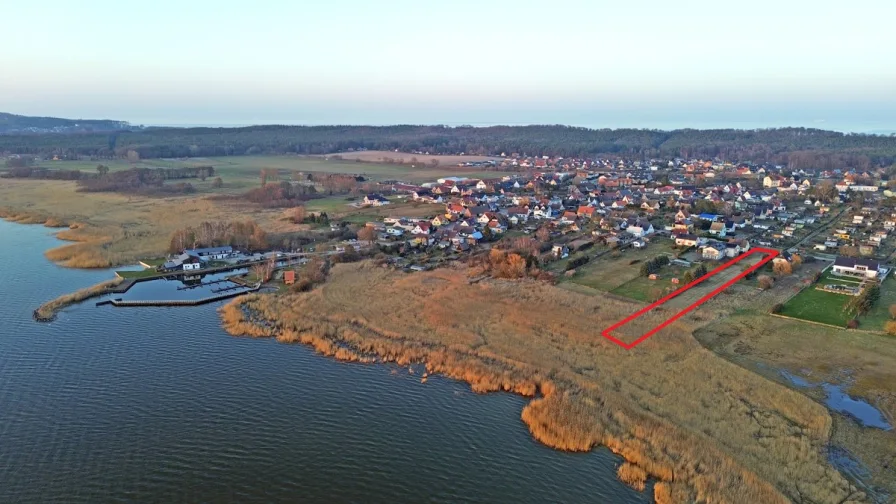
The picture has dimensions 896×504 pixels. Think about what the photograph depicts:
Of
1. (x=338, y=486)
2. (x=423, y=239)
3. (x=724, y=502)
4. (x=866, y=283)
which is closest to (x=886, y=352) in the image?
(x=866, y=283)

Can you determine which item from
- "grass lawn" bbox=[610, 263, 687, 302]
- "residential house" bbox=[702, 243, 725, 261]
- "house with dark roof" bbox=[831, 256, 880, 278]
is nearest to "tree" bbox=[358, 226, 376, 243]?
"grass lawn" bbox=[610, 263, 687, 302]

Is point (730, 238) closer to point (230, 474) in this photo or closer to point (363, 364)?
point (363, 364)

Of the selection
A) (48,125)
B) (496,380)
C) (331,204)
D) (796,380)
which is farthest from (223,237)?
(48,125)

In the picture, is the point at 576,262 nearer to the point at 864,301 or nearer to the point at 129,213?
the point at 864,301

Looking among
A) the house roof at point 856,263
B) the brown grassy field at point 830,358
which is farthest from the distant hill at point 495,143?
the brown grassy field at point 830,358

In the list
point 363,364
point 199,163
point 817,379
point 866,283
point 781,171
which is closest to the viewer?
point 817,379

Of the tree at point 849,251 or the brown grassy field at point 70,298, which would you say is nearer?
the brown grassy field at point 70,298

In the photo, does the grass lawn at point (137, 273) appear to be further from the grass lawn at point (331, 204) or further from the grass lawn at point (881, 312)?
the grass lawn at point (881, 312)
